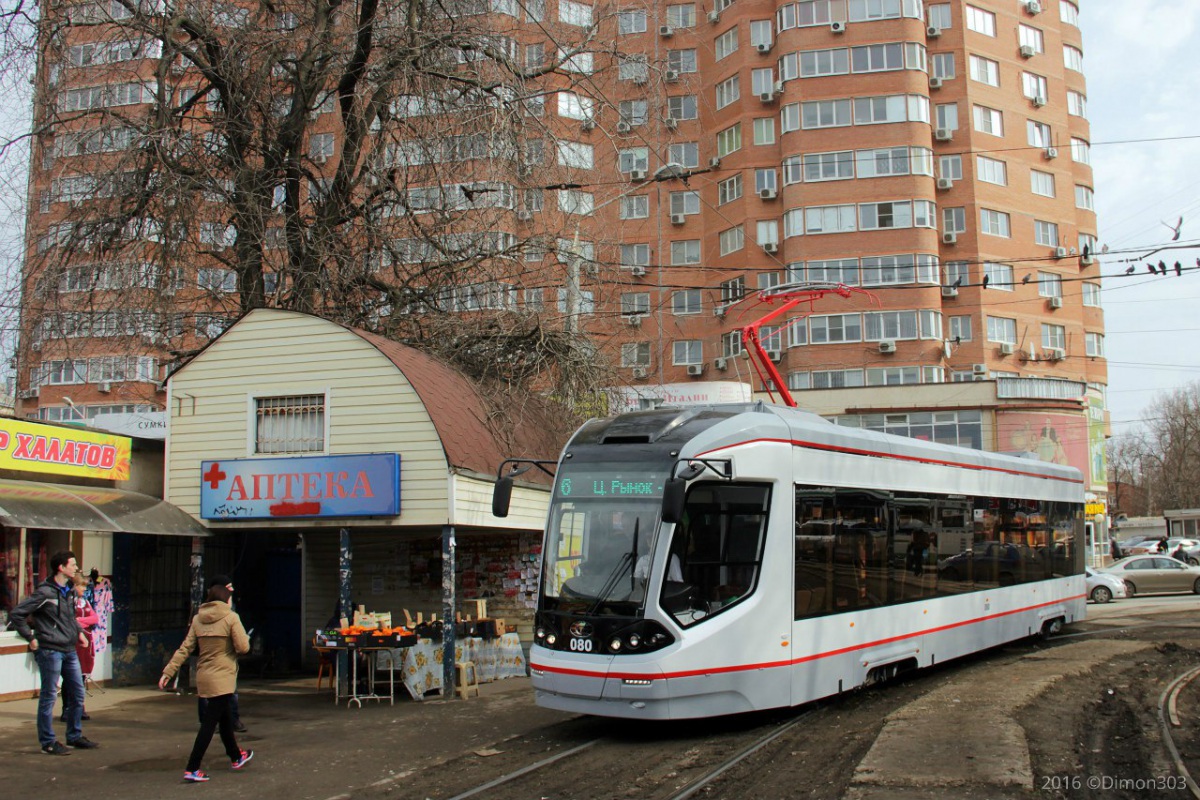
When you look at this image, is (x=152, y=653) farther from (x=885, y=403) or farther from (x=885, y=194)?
(x=885, y=194)

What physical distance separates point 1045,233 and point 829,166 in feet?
42.6

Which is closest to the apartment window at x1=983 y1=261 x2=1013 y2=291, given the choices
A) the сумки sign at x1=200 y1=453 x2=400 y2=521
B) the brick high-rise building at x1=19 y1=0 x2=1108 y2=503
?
the brick high-rise building at x1=19 y1=0 x2=1108 y2=503

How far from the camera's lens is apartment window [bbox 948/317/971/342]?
50656mm

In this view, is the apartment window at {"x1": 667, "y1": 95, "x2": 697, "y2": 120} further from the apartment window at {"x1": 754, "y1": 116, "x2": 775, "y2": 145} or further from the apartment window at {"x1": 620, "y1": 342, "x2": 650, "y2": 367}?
the apartment window at {"x1": 620, "y1": 342, "x2": 650, "y2": 367}

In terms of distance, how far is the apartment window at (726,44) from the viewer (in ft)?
174

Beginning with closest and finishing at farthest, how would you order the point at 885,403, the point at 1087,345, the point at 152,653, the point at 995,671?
1. the point at 995,671
2. the point at 152,653
3. the point at 885,403
4. the point at 1087,345

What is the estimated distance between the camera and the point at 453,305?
21.1 meters

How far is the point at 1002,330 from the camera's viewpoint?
2019 inches

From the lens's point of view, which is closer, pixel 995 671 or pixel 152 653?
pixel 995 671

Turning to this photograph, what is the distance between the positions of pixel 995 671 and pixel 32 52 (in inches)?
670

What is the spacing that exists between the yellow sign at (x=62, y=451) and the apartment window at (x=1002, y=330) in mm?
43664

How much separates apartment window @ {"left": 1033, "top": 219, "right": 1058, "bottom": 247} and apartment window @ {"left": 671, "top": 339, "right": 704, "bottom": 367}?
17.7m

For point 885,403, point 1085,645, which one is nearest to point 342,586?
point 1085,645

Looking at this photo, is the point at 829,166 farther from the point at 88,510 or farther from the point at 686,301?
the point at 88,510
